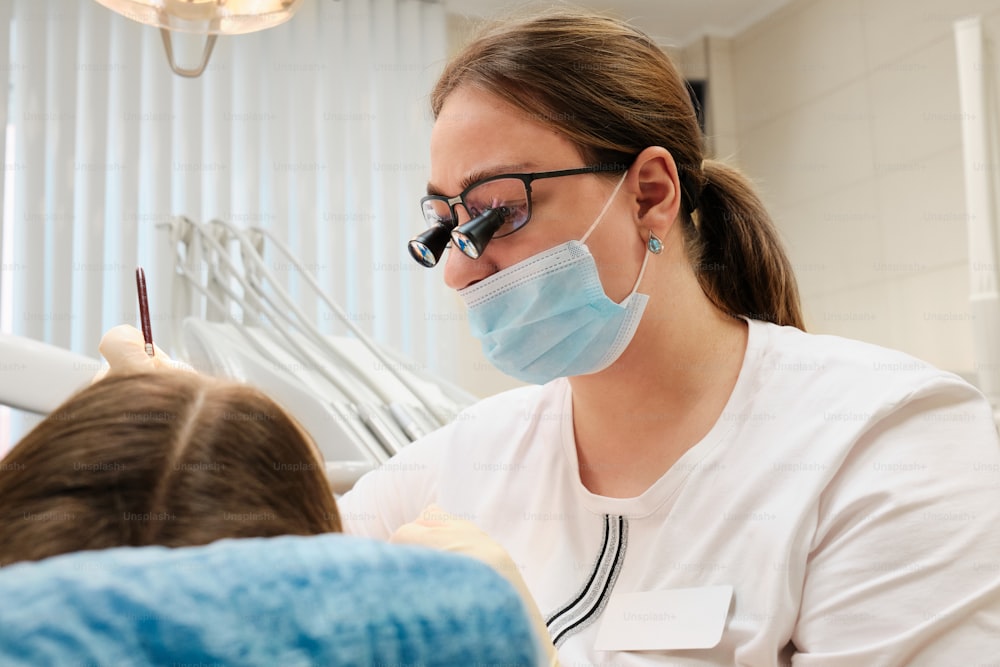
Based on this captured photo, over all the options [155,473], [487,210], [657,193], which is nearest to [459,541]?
[155,473]

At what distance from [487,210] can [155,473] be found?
789 mm

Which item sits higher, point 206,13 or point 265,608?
point 206,13

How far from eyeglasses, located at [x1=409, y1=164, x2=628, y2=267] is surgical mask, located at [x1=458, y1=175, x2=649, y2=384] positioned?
0.19ft

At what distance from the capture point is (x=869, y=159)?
3.43m

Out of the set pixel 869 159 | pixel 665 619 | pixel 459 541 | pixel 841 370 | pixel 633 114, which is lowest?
pixel 665 619

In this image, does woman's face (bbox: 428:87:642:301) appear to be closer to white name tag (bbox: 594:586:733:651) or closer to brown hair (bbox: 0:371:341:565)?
white name tag (bbox: 594:586:733:651)

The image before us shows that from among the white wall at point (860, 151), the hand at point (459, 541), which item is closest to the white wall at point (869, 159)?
the white wall at point (860, 151)

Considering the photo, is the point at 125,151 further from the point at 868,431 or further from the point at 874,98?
the point at 868,431

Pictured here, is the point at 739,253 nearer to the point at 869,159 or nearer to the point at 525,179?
the point at 525,179

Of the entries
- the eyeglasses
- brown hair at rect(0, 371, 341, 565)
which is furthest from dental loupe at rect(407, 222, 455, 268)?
brown hair at rect(0, 371, 341, 565)

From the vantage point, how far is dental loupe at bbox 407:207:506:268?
1235 millimetres

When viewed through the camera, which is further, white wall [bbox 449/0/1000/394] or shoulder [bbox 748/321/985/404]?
white wall [bbox 449/0/1000/394]

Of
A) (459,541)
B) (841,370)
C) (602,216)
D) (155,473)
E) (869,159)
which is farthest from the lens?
(869,159)

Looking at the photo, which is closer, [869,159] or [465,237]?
[465,237]
